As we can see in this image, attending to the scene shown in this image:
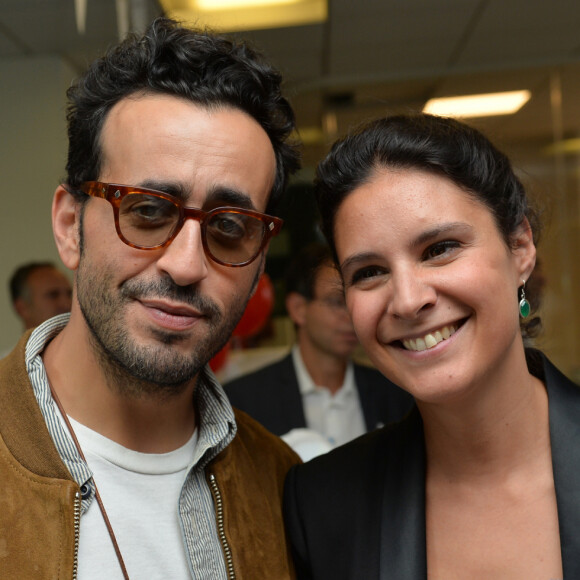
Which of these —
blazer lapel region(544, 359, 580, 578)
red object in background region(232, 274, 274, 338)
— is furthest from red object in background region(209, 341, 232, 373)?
blazer lapel region(544, 359, 580, 578)

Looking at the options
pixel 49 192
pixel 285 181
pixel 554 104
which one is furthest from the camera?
pixel 554 104

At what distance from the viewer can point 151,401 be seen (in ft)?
4.87

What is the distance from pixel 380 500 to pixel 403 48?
4087 mm

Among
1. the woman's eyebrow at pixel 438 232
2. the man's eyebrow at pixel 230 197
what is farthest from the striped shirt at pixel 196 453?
the woman's eyebrow at pixel 438 232

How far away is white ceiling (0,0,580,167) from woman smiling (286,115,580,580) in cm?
224

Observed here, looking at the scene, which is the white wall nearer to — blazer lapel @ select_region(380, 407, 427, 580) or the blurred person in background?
the blurred person in background

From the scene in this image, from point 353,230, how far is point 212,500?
620mm

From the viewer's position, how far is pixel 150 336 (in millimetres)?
1402

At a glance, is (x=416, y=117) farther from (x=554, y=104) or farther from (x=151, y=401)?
(x=554, y=104)

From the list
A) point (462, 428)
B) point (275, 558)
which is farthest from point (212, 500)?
point (462, 428)

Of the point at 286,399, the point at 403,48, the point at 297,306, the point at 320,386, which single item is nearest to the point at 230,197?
the point at 286,399

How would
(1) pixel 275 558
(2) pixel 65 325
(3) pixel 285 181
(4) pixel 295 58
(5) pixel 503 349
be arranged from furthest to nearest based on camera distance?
(4) pixel 295 58 < (3) pixel 285 181 < (2) pixel 65 325 < (1) pixel 275 558 < (5) pixel 503 349

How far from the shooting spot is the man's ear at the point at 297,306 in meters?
3.62

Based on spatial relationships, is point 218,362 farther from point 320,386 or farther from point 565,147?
point 565,147
